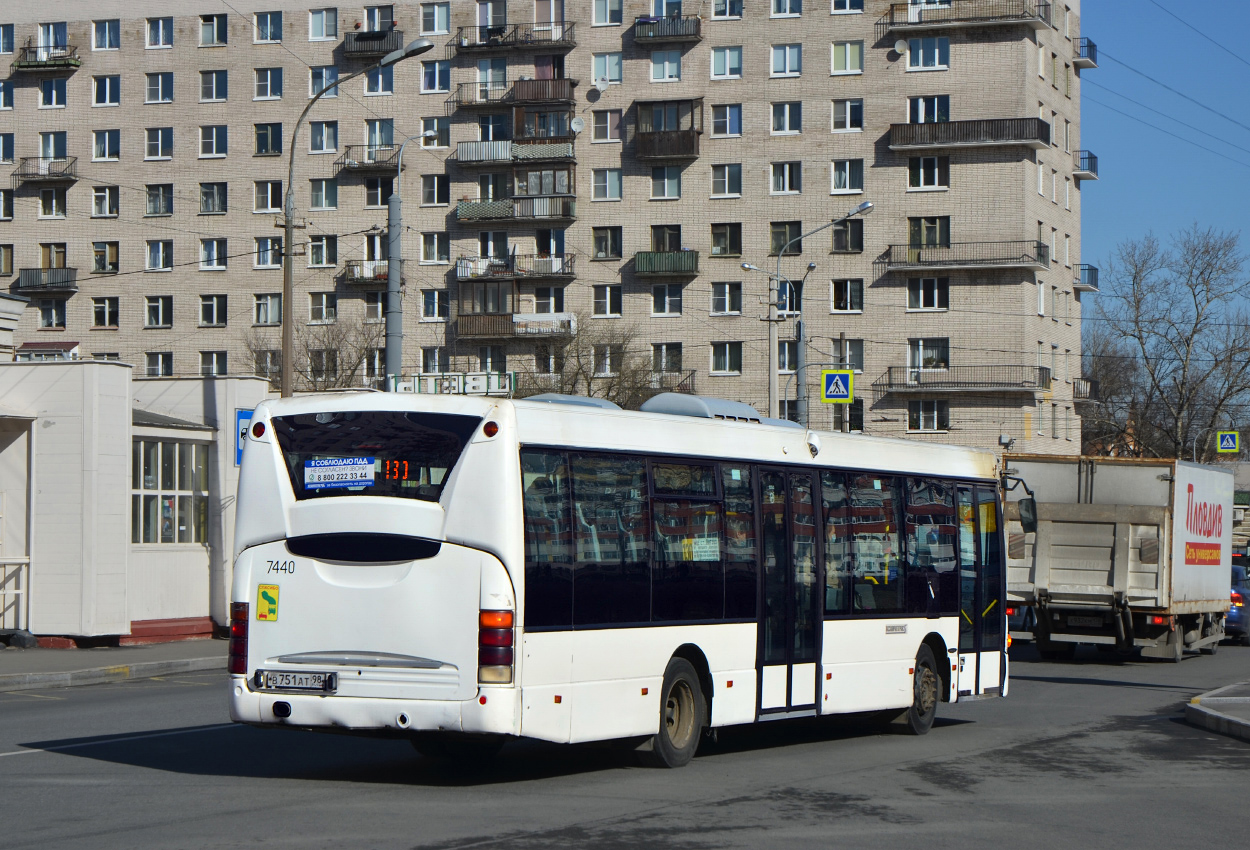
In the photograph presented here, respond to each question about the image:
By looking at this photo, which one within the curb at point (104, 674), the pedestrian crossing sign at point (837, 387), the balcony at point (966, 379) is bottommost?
the curb at point (104, 674)

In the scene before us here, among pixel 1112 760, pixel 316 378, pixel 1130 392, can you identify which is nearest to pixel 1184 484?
pixel 1112 760

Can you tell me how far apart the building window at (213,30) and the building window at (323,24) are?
460cm

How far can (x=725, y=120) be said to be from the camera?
234 ft

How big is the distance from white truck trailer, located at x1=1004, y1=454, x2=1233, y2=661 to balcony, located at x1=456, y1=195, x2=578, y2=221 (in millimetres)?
49372

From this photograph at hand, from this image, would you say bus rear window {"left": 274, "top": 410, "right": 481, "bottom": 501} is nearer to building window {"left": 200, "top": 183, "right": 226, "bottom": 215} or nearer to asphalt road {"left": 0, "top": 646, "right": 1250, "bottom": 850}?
asphalt road {"left": 0, "top": 646, "right": 1250, "bottom": 850}

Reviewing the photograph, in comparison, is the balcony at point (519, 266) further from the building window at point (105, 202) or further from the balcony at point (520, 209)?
the building window at point (105, 202)

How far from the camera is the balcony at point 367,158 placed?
239 ft

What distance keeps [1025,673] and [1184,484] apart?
4754 mm

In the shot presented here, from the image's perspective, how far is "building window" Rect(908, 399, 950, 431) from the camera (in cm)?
6919

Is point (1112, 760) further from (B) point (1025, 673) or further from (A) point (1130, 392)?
(A) point (1130, 392)

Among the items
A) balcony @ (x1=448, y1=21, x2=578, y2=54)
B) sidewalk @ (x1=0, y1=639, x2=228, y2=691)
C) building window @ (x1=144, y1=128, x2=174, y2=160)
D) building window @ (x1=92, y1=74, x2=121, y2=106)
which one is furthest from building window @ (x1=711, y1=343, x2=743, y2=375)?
sidewalk @ (x1=0, y1=639, x2=228, y2=691)

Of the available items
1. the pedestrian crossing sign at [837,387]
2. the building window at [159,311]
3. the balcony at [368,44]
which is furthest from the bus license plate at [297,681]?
the building window at [159,311]

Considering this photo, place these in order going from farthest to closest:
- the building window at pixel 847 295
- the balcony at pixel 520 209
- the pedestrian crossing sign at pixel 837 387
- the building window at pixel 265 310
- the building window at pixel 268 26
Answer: the building window at pixel 265 310 < the building window at pixel 268 26 < the balcony at pixel 520 209 < the building window at pixel 847 295 < the pedestrian crossing sign at pixel 837 387

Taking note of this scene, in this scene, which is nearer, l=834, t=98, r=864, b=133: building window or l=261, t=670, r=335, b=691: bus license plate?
l=261, t=670, r=335, b=691: bus license plate
